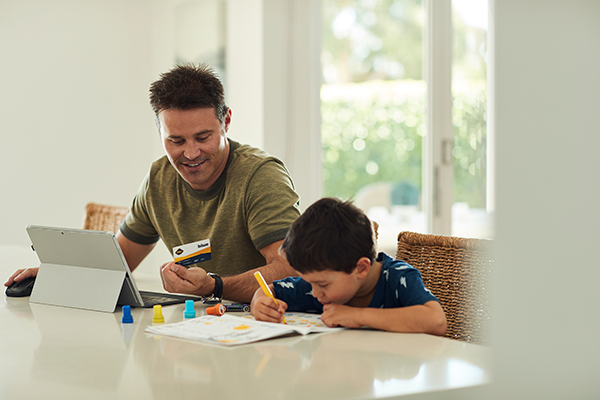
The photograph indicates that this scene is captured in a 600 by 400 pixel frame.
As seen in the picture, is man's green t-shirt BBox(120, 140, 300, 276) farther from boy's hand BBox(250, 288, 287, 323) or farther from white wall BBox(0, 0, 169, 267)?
white wall BBox(0, 0, 169, 267)

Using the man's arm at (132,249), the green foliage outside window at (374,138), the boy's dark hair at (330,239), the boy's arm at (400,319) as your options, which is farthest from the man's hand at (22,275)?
the green foliage outside window at (374,138)

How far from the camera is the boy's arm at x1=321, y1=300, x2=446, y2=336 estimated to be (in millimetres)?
1031

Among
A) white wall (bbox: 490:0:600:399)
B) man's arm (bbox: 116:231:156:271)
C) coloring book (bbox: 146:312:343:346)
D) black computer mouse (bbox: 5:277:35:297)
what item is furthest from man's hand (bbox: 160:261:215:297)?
white wall (bbox: 490:0:600:399)

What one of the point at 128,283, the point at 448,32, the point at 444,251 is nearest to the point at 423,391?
the point at 444,251

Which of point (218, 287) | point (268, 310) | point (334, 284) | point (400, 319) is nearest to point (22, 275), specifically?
point (218, 287)

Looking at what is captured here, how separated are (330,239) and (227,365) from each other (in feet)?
1.08

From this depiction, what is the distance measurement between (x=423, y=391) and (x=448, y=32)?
8.95 ft

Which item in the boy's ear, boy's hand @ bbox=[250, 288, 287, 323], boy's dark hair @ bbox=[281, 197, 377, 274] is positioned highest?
boy's dark hair @ bbox=[281, 197, 377, 274]

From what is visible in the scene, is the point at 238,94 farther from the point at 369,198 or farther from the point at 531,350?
the point at 531,350

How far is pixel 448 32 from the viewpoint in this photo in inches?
123

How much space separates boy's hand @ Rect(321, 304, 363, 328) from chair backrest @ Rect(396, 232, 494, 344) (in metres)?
0.32

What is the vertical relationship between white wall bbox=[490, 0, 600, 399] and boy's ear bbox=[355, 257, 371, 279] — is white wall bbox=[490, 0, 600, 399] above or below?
above

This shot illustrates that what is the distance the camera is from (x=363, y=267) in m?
1.09

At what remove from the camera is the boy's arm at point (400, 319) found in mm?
1031
